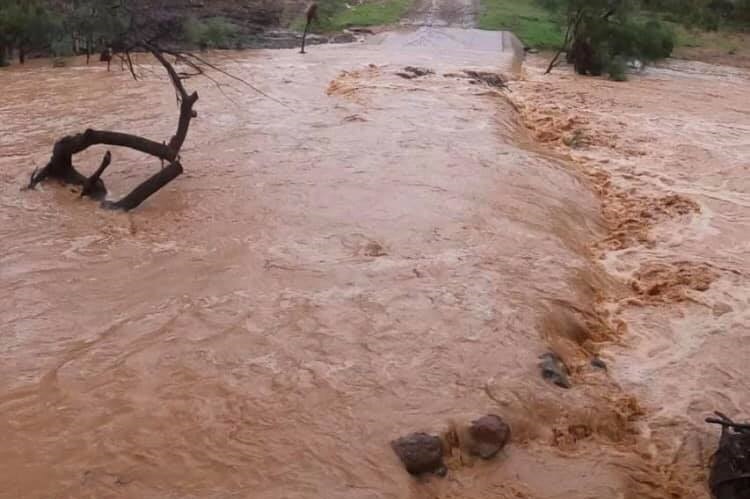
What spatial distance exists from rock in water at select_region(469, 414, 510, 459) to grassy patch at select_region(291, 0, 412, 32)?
2317cm

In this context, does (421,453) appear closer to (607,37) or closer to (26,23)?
(26,23)

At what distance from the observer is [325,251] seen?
8.59 metres

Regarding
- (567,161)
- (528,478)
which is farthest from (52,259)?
(567,161)

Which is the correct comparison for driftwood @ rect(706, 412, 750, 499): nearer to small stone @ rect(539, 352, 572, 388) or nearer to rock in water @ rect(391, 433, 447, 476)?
small stone @ rect(539, 352, 572, 388)

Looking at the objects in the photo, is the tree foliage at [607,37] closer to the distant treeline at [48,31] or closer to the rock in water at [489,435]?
the distant treeline at [48,31]

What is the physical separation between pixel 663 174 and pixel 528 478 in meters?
7.91

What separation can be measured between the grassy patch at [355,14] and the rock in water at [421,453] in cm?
2337

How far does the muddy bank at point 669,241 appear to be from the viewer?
6.33 meters

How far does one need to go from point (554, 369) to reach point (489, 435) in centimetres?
107

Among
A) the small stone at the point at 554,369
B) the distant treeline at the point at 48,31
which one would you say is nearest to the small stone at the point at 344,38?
the distant treeline at the point at 48,31

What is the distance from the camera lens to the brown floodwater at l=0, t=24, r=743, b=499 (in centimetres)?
534

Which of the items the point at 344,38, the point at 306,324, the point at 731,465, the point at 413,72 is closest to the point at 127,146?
the point at 306,324

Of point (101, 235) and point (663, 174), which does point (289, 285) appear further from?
point (663, 174)

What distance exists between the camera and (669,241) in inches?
382
